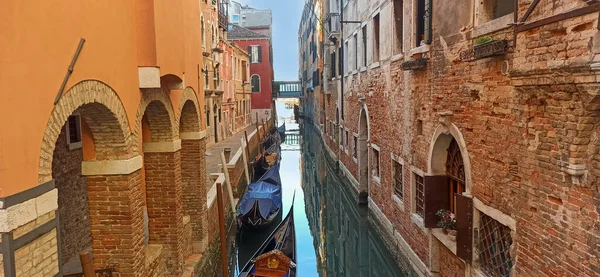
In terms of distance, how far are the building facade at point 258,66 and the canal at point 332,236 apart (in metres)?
17.8

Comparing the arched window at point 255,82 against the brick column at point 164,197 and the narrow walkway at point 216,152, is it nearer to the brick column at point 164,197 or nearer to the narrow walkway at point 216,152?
the narrow walkway at point 216,152

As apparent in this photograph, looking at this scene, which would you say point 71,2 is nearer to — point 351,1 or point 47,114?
point 47,114

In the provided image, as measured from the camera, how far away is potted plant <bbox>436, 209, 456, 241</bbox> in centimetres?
604

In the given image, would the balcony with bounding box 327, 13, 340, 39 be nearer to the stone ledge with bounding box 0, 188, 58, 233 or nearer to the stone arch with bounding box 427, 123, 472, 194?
the stone arch with bounding box 427, 123, 472, 194

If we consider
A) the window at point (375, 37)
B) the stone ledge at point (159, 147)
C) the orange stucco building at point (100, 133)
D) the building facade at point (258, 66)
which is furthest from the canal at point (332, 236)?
the building facade at point (258, 66)

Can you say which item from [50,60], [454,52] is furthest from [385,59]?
[50,60]

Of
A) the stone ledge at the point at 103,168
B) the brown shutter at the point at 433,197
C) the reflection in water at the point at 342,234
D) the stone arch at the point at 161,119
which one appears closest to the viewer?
the stone ledge at the point at 103,168

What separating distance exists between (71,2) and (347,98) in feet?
41.1

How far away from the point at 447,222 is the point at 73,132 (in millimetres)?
5536

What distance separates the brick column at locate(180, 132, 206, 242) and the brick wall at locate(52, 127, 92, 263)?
5.06 ft

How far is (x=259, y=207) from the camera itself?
36.0 feet

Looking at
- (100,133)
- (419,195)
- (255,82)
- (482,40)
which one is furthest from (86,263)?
(255,82)

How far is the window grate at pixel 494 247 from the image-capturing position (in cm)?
462

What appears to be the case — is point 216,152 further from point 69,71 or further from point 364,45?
point 69,71
